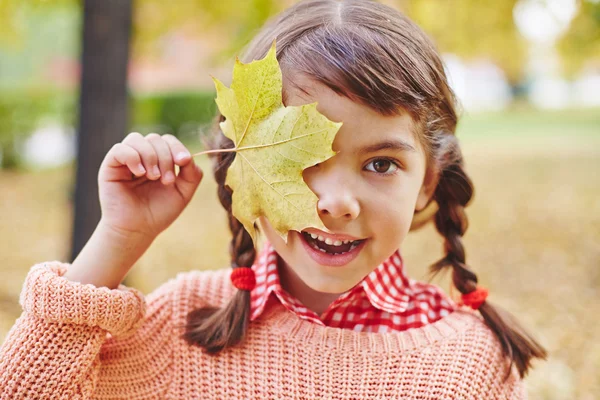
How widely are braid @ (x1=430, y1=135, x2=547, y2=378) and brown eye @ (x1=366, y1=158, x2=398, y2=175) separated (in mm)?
259

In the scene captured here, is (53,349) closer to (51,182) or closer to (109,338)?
(109,338)

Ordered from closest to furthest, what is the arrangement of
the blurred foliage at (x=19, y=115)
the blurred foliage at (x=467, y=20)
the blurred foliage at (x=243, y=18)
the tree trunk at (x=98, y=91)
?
the tree trunk at (x=98, y=91)
the blurred foliage at (x=243, y=18)
the blurred foliage at (x=467, y=20)
the blurred foliage at (x=19, y=115)

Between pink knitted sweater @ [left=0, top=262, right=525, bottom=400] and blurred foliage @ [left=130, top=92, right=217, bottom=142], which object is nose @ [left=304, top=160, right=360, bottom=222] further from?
blurred foliage @ [left=130, top=92, right=217, bottom=142]

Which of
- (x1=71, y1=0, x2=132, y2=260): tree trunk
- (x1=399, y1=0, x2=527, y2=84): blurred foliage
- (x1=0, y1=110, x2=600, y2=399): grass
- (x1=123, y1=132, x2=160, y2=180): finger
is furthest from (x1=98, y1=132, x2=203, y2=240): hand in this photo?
(x1=399, y1=0, x2=527, y2=84): blurred foliage

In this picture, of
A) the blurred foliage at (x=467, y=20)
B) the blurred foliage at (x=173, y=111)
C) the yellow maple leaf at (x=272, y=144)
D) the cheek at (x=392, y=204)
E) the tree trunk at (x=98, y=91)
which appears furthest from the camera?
the blurred foliage at (x=173, y=111)

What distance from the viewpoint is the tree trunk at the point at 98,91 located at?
3660mm

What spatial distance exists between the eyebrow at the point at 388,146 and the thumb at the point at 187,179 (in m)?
0.56

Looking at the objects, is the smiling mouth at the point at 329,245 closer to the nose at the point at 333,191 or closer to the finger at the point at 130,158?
the nose at the point at 333,191

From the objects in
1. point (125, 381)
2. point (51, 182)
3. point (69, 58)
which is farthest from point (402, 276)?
point (69, 58)

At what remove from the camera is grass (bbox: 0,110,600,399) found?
13.7 feet

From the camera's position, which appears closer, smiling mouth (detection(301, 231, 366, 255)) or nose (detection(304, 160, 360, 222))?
nose (detection(304, 160, 360, 222))

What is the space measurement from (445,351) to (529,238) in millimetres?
5104

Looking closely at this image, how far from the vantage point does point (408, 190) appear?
1586 millimetres

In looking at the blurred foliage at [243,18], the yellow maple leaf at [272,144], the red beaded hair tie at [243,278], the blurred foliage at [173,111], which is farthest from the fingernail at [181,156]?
the blurred foliage at [173,111]
